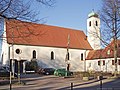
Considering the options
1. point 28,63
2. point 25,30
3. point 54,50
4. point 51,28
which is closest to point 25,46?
point 28,63

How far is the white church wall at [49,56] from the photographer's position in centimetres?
6446

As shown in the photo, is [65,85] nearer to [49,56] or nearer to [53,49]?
[49,56]

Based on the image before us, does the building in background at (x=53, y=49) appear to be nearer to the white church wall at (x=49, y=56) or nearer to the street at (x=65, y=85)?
the white church wall at (x=49, y=56)

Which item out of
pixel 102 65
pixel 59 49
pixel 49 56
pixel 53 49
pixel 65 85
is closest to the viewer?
pixel 65 85

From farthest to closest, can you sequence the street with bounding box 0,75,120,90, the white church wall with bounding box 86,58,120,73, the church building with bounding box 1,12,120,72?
the white church wall with bounding box 86,58,120,73 < the church building with bounding box 1,12,120,72 < the street with bounding box 0,75,120,90

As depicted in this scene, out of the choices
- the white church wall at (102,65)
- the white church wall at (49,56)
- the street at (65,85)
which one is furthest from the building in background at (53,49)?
the street at (65,85)

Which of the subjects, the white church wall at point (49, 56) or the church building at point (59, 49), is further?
the white church wall at point (49, 56)

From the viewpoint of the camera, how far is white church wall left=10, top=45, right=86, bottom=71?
2538 inches

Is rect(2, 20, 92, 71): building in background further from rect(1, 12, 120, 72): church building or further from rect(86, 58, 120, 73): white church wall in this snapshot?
rect(86, 58, 120, 73): white church wall

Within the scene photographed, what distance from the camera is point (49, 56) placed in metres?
68.2

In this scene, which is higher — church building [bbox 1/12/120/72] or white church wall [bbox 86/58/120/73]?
church building [bbox 1/12/120/72]

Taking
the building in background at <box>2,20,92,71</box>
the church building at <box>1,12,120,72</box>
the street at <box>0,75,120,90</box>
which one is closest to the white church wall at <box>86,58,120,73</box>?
the church building at <box>1,12,120,72</box>

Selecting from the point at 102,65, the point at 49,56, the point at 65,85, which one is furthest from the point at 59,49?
the point at 65,85

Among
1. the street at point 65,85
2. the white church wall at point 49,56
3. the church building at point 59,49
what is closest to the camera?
the street at point 65,85
